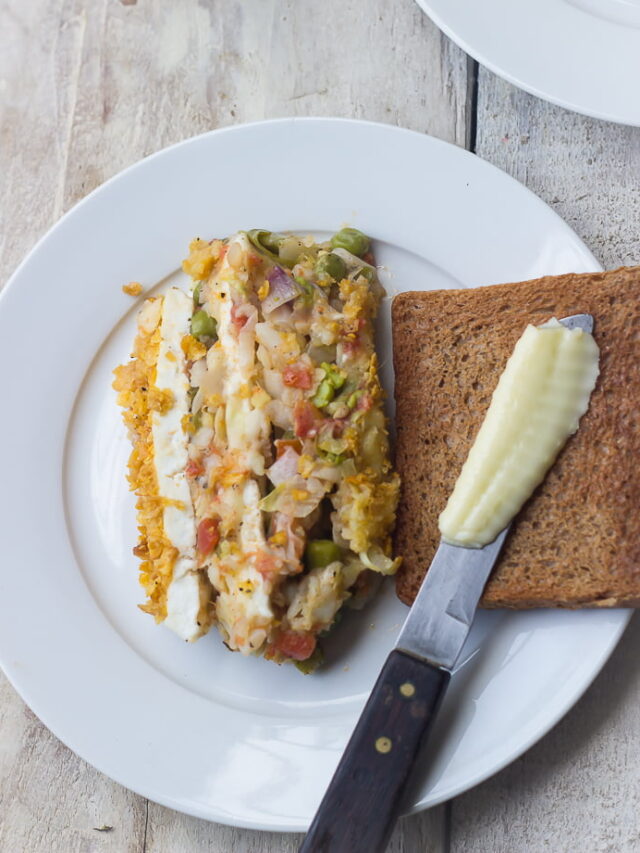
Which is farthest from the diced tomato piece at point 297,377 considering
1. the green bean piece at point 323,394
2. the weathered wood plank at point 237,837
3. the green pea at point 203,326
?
the weathered wood plank at point 237,837

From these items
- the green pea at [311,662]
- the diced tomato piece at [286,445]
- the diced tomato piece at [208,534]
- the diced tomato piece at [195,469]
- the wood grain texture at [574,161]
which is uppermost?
the wood grain texture at [574,161]

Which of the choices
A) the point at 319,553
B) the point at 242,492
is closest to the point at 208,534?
the point at 242,492

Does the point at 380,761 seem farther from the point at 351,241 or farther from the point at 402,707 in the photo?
the point at 351,241

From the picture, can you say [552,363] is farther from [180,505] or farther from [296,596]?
[180,505]

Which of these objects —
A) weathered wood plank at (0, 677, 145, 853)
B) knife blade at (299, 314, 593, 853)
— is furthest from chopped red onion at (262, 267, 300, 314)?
weathered wood plank at (0, 677, 145, 853)

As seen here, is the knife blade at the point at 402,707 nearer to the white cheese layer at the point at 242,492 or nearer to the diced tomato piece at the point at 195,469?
the white cheese layer at the point at 242,492

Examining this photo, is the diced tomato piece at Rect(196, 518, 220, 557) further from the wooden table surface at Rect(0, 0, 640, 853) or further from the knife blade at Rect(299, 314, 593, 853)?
the wooden table surface at Rect(0, 0, 640, 853)
